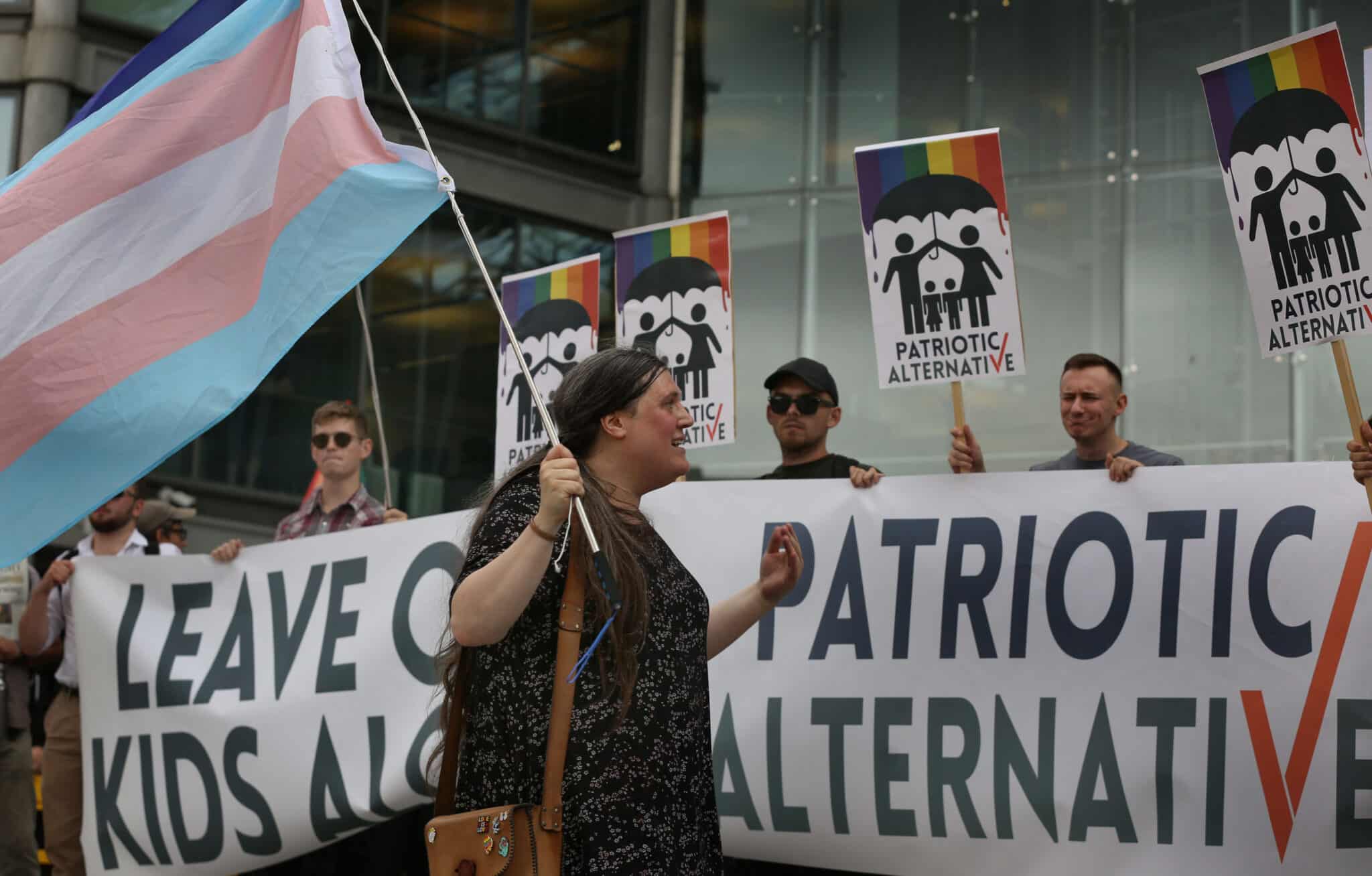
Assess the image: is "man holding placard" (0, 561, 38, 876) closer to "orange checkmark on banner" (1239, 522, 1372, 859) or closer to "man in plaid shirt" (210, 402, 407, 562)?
"man in plaid shirt" (210, 402, 407, 562)

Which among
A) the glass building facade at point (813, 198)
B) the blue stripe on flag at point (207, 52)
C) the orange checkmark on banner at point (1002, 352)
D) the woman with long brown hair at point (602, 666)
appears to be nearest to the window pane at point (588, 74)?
the glass building facade at point (813, 198)

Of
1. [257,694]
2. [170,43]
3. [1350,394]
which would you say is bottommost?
[257,694]

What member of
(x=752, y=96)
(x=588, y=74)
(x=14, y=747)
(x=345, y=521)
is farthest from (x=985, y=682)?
(x=588, y=74)

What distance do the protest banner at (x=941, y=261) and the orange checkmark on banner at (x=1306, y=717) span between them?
1.11 metres

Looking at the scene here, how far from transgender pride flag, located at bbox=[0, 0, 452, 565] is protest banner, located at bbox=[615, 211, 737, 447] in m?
2.00

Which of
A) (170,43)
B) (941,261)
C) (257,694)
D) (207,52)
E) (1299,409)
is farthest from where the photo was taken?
(1299,409)

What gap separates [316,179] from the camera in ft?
13.1

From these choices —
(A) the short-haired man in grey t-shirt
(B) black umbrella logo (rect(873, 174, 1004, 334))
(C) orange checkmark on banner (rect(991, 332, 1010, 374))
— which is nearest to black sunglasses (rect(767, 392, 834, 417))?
(A) the short-haired man in grey t-shirt

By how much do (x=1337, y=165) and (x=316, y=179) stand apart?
2627mm

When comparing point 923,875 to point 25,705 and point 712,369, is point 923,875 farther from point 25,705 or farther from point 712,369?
point 25,705

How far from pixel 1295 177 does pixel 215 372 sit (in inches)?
112

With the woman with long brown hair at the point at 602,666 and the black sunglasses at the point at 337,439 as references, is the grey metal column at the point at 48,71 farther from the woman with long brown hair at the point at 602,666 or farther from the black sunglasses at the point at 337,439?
the woman with long brown hair at the point at 602,666

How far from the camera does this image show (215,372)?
387 cm

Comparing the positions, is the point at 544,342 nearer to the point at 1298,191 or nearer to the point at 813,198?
the point at 1298,191
